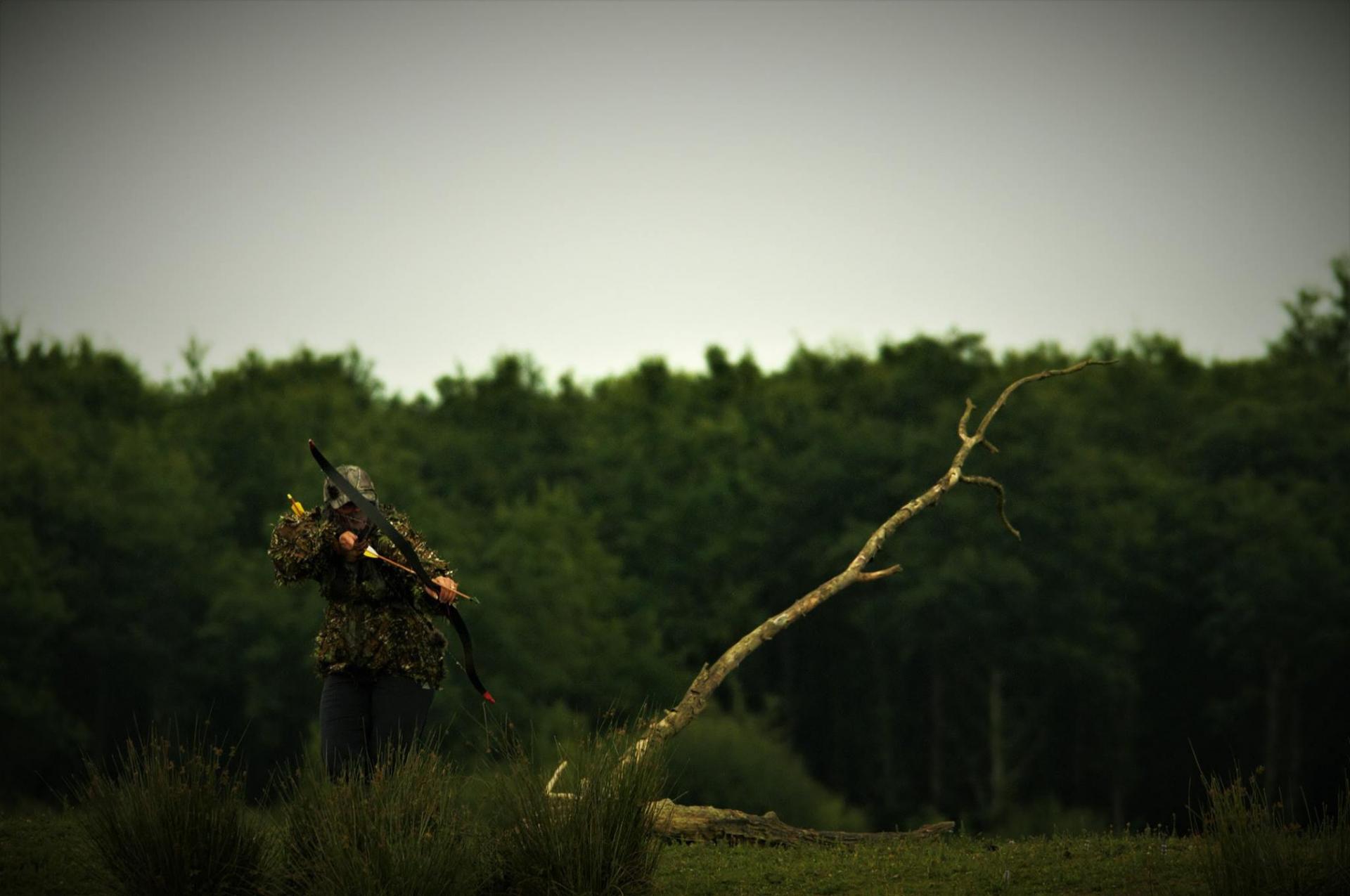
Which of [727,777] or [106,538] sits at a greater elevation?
[106,538]

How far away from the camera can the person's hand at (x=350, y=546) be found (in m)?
6.81

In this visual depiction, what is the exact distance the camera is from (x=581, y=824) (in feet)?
20.7

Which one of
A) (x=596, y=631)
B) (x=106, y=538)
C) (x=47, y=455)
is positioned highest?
(x=47, y=455)

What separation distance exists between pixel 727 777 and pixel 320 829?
106 feet

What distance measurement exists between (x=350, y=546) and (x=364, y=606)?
1.11 feet

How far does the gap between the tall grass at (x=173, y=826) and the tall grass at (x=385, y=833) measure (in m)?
0.23

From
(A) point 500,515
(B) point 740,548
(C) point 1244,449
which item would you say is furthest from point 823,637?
(C) point 1244,449

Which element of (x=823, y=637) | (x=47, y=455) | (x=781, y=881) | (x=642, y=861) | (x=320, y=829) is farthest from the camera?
(x=823, y=637)

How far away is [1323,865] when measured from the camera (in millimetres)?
6027

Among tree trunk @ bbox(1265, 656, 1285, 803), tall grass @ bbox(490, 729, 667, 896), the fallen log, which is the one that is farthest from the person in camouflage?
tree trunk @ bbox(1265, 656, 1285, 803)

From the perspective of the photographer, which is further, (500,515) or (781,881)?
(500,515)

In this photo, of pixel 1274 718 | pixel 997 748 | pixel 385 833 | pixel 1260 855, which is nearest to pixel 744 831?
pixel 385 833

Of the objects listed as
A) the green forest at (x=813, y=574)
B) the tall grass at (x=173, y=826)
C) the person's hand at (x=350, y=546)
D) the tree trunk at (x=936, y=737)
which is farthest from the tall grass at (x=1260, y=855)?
the tree trunk at (x=936, y=737)

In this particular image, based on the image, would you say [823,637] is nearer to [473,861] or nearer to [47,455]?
[47,455]
